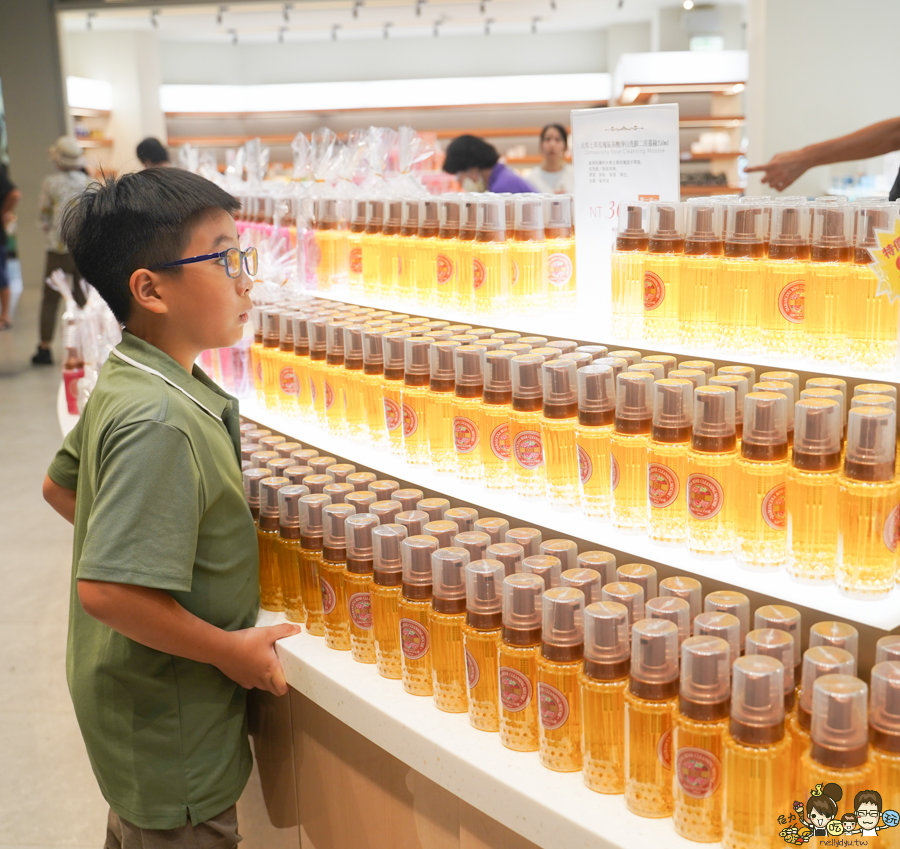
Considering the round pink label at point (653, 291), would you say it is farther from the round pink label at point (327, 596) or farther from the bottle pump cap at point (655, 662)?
the round pink label at point (327, 596)

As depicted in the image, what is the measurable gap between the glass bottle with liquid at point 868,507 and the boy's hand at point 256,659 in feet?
3.25

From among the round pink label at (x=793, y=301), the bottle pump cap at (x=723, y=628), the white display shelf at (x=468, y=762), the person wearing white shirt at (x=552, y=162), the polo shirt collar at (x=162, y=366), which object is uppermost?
the person wearing white shirt at (x=552, y=162)

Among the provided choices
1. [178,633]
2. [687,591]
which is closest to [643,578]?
[687,591]

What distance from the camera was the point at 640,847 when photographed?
1151 millimetres

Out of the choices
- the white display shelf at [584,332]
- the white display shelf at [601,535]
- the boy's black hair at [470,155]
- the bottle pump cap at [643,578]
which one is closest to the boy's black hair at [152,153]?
the boy's black hair at [470,155]

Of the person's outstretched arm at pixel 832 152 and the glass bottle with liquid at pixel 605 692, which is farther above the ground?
the person's outstretched arm at pixel 832 152

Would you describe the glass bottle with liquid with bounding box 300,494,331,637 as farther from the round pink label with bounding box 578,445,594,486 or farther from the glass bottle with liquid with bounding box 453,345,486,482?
the round pink label with bounding box 578,445,594,486

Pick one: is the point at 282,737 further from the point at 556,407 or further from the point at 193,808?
the point at 556,407

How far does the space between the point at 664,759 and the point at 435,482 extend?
76cm

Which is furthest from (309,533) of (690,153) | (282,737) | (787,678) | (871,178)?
(690,153)

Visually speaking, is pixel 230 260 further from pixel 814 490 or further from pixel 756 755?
pixel 756 755

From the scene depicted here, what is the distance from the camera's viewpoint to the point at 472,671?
4.66ft

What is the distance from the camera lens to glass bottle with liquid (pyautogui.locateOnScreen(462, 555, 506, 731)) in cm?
140

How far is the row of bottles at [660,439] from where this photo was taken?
1184 millimetres
